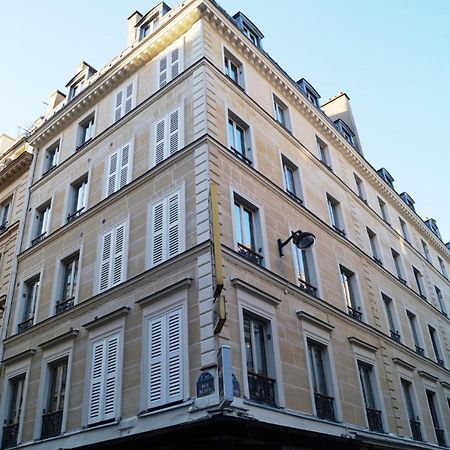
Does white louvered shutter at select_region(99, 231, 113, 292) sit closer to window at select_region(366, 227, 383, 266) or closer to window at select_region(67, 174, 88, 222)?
window at select_region(67, 174, 88, 222)

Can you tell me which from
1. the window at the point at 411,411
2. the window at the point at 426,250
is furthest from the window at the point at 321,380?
the window at the point at 426,250

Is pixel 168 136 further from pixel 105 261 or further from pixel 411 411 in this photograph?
pixel 411 411

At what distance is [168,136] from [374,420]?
9.87 m

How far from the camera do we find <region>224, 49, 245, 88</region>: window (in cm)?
1650

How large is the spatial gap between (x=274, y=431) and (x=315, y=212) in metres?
8.49

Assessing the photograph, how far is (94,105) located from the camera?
18766mm

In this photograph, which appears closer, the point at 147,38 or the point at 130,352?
the point at 130,352

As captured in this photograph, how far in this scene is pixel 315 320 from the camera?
1356 cm

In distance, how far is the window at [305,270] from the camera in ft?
46.9

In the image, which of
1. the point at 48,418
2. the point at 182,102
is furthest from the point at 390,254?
the point at 48,418

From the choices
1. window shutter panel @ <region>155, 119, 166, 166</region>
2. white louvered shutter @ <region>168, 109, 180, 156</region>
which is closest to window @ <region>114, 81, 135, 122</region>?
window shutter panel @ <region>155, 119, 166, 166</region>

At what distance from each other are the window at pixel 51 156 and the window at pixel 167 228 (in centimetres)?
788

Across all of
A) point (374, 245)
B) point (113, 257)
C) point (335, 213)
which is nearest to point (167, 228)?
point (113, 257)

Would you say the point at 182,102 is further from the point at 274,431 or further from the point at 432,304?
the point at 432,304
